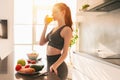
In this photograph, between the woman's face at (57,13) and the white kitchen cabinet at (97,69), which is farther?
the woman's face at (57,13)

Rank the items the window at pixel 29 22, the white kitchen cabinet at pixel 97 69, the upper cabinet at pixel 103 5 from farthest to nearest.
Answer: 1. the window at pixel 29 22
2. the upper cabinet at pixel 103 5
3. the white kitchen cabinet at pixel 97 69

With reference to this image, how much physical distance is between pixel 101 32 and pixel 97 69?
870 millimetres

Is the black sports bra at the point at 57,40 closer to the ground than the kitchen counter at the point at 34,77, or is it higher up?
higher up

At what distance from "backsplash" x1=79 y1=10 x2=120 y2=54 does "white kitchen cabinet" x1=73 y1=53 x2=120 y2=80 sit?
0.31m

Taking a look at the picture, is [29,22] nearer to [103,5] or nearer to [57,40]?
[57,40]

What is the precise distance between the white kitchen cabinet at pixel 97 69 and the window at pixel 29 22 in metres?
2.48

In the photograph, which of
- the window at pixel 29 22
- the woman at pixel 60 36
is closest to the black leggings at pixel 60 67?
the woman at pixel 60 36

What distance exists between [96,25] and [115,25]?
65 centimetres

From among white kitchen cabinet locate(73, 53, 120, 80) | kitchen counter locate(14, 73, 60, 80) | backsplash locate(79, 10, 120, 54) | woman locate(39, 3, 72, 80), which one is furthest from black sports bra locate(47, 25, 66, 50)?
kitchen counter locate(14, 73, 60, 80)

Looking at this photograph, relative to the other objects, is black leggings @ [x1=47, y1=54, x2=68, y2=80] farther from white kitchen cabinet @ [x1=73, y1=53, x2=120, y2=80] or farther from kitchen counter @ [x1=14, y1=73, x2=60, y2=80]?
kitchen counter @ [x1=14, y1=73, x2=60, y2=80]

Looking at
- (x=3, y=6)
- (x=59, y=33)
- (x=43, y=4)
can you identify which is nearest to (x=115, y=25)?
(x=59, y=33)

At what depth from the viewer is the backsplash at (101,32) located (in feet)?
7.06

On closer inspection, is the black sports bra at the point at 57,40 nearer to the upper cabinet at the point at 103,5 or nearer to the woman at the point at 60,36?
the woman at the point at 60,36

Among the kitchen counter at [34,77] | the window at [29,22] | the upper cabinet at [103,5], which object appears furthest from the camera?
the window at [29,22]
